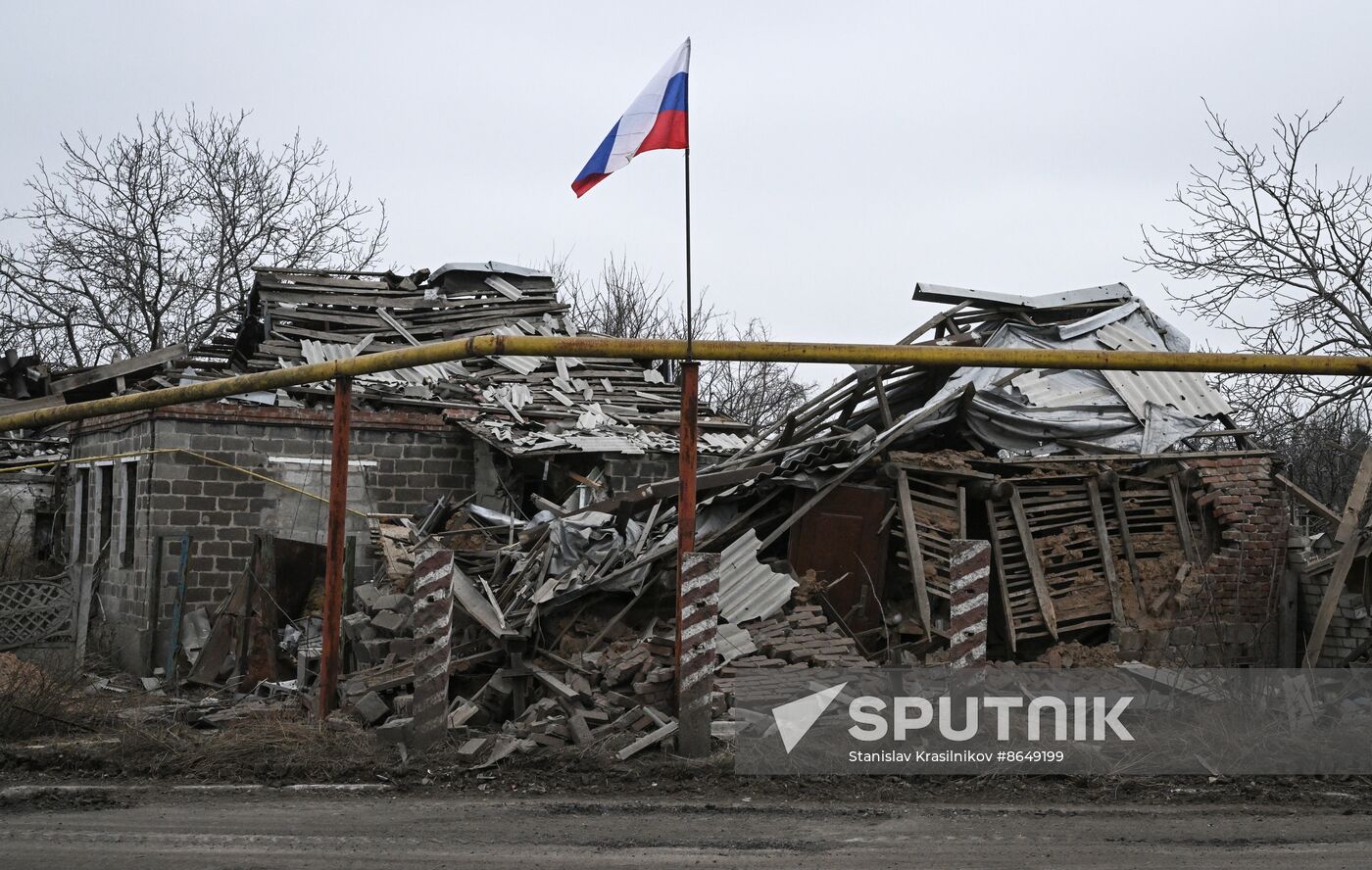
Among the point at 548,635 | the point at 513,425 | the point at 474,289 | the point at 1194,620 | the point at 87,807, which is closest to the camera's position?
the point at 87,807

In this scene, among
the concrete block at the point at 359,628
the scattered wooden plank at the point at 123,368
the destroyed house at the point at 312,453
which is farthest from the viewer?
the scattered wooden plank at the point at 123,368

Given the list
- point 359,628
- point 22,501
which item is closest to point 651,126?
point 359,628

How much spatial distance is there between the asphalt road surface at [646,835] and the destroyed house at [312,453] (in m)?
7.74

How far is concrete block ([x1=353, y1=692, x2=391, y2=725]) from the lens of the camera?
10211 mm

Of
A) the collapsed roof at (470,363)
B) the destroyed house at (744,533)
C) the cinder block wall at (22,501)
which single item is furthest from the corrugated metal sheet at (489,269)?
the cinder block wall at (22,501)

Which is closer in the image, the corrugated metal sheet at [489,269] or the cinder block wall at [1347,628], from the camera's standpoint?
the cinder block wall at [1347,628]

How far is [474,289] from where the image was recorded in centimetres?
2255

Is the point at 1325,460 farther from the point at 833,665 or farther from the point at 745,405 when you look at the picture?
the point at 745,405

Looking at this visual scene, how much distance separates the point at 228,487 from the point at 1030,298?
413 inches

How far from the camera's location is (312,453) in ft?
56.9

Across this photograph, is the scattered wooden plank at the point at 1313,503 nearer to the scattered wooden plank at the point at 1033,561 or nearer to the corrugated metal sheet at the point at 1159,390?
the corrugated metal sheet at the point at 1159,390

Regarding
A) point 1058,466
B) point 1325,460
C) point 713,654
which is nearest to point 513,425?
point 1058,466

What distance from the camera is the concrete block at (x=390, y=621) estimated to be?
39.5ft

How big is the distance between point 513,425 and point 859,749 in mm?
10149
